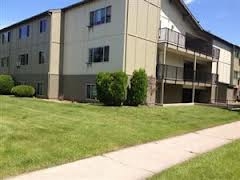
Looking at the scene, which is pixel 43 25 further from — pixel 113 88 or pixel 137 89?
pixel 137 89

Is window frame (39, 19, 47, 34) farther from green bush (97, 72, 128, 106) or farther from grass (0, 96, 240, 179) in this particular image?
grass (0, 96, 240, 179)

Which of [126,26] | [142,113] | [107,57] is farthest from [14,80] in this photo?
[142,113]

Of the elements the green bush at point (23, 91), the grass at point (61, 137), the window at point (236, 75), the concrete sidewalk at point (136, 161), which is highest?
the window at point (236, 75)

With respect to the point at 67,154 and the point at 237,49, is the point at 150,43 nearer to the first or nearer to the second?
the point at 67,154

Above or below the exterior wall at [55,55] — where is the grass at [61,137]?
below

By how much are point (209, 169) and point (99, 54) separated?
1875 centimetres

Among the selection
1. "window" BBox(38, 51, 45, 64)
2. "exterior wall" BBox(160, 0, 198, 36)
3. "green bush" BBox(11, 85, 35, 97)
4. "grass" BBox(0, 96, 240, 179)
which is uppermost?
"exterior wall" BBox(160, 0, 198, 36)

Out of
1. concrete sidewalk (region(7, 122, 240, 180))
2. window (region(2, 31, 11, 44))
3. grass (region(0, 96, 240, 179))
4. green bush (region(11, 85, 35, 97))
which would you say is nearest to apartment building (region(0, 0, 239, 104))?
window (region(2, 31, 11, 44))

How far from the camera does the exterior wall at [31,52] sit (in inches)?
1185

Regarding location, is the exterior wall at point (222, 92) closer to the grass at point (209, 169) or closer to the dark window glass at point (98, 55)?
the dark window glass at point (98, 55)

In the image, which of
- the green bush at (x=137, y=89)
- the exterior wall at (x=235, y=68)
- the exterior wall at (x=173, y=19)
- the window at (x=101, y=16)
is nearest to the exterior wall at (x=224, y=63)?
the exterior wall at (x=235, y=68)

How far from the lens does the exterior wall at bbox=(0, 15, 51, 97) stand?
3011 centimetres

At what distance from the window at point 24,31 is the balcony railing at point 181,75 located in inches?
559

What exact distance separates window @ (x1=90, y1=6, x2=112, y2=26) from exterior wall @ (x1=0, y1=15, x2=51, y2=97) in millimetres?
4820
